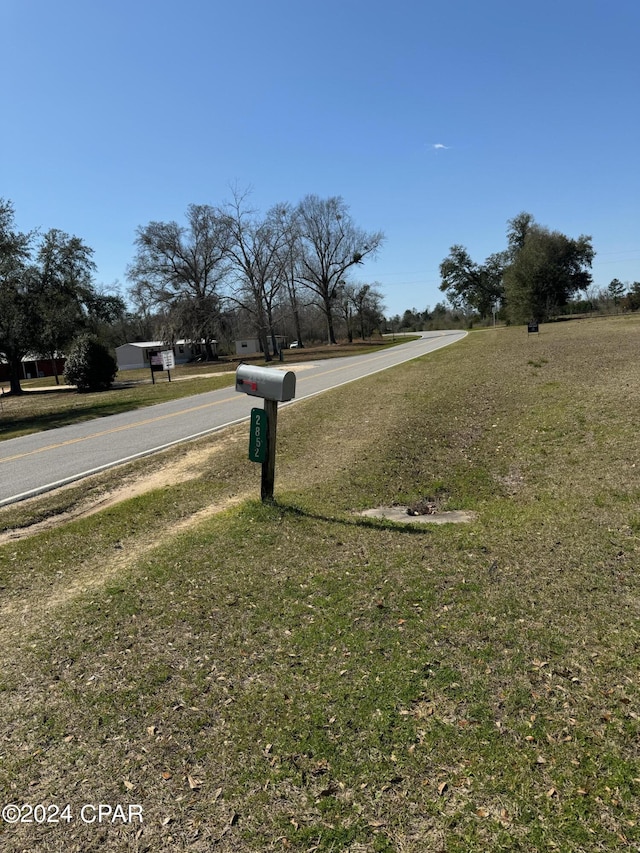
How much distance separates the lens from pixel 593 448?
24.3ft

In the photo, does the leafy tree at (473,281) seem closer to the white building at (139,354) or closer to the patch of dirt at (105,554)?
the white building at (139,354)

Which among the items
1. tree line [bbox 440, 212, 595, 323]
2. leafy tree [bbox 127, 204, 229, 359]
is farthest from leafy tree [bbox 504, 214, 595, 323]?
leafy tree [bbox 127, 204, 229, 359]

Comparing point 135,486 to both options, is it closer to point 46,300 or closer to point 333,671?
point 333,671

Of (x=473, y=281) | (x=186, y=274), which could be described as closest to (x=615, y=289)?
(x=473, y=281)

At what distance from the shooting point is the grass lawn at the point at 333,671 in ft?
7.50

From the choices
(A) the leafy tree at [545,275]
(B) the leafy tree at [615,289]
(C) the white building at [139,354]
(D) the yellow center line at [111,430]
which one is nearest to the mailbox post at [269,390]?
(D) the yellow center line at [111,430]

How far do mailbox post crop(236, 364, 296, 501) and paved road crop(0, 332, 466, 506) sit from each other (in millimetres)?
4142

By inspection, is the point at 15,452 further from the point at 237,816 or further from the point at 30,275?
the point at 30,275

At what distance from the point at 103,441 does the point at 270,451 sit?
726cm

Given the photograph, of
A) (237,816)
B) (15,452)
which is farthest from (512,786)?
(15,452)

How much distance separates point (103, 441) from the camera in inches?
470

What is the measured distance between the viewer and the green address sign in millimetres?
5898

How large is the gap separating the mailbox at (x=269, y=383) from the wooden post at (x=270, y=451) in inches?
9.7

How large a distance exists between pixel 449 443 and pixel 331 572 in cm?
475
